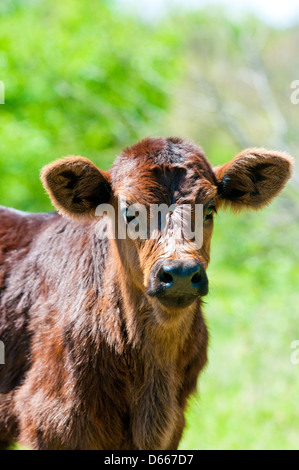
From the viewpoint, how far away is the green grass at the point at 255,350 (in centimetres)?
867

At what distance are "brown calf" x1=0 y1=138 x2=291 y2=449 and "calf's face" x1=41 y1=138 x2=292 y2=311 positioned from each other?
0.03ft

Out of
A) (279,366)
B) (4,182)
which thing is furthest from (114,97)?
(279,366)

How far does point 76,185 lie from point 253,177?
4.43 ft

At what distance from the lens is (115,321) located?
489 cm

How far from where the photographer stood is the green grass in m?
8.67

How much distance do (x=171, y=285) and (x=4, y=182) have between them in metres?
11.9

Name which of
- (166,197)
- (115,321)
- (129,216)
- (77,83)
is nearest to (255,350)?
(115,321)

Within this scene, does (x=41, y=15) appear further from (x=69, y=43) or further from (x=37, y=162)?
(x=37, y=162)

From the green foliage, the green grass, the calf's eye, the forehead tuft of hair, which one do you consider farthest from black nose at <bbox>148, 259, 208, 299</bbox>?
the green foliage

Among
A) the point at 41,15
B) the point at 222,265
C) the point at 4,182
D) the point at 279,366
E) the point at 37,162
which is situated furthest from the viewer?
the point at 41,15

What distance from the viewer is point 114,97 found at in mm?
17547

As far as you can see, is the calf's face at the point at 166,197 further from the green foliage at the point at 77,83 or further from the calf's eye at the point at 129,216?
the green foliage at the point at 77,83

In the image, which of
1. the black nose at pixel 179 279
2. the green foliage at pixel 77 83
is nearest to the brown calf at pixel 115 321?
the black nose at pixel 179 279

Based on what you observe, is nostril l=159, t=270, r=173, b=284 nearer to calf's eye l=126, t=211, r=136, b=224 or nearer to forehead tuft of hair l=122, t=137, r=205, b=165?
calf's eye l=126, t=211, r=136, b=224
